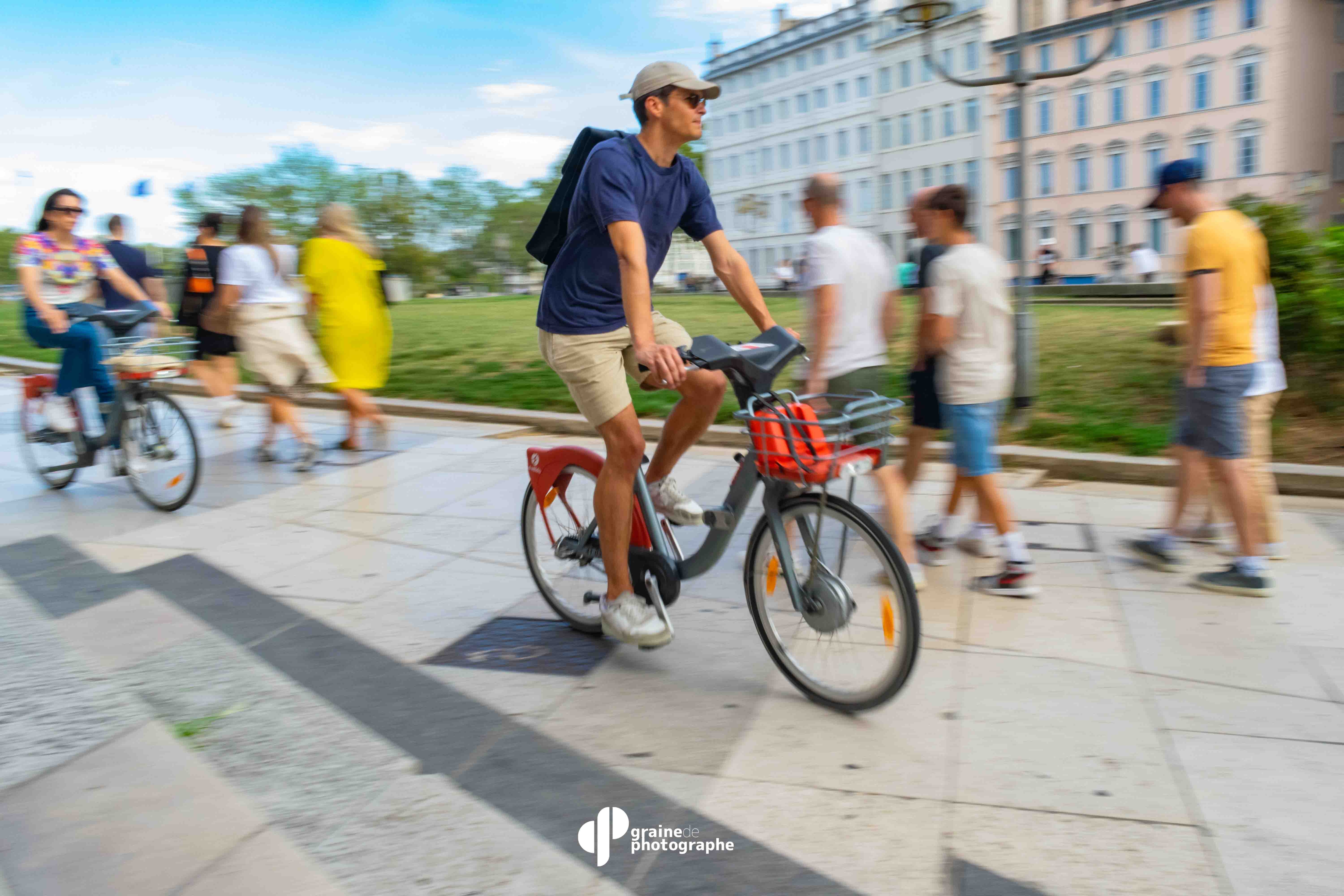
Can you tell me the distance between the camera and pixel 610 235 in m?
3.36

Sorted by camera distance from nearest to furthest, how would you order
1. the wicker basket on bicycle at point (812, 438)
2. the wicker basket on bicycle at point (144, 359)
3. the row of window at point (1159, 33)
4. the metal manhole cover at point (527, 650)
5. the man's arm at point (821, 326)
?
the wicker basket on bicycle at point (812, 438) < the metal manhole cover at point (527, 650) < the man's arm at point (821, 326) < the wicker basket on bicycle at point (144, 359) < the row of window at point (1159, 33)

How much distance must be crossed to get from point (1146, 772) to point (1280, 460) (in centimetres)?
467

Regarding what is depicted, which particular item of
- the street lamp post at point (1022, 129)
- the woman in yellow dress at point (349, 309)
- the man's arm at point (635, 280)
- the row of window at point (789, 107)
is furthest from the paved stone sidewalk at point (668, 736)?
the row of window at point (789, 107)

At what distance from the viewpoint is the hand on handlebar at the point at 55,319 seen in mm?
6324

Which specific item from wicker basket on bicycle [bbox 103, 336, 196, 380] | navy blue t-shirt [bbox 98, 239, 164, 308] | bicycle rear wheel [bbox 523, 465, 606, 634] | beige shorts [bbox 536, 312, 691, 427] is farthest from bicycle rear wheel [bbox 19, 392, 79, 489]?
beige shorts [bbox 536, 312, 691, 427]

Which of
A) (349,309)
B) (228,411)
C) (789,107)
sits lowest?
(228,411)

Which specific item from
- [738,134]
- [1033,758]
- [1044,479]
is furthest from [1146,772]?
[738,134]

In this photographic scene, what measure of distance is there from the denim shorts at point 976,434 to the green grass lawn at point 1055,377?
279 centimetres

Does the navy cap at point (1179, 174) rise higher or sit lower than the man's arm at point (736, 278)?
higher

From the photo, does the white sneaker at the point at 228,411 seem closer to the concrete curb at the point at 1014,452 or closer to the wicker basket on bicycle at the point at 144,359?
the concrete curb at the point at 1014,452

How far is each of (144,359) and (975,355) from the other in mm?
4634

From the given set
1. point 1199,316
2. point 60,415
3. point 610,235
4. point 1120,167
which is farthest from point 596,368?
point 1120,167

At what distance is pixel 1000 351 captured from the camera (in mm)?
4555
